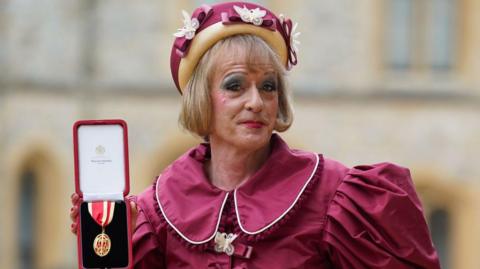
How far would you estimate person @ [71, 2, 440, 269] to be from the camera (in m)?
5.57

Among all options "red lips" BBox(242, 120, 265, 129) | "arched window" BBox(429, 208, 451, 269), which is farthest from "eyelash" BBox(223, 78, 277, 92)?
"arched window" BBox(429, 208, 451, 269)

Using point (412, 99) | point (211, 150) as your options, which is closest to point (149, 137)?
point (412, 99)

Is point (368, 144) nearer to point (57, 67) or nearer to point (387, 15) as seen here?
point (387, 15)

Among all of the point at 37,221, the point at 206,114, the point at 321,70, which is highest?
the point at 206,114

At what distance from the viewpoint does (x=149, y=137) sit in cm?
2336

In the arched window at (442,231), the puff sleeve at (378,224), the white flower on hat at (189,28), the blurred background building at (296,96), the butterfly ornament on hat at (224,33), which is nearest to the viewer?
the puff sleeve at (378,224)

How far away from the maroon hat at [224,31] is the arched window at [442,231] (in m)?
17.6

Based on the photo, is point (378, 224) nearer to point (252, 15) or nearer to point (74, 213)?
point (252, 15)

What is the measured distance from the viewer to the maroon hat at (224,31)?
5734 millimetres

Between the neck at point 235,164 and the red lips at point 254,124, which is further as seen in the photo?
the neck at point 235,164

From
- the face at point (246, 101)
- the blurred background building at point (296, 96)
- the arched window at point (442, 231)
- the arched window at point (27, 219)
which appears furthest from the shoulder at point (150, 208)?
the arched window at point (442, 231)

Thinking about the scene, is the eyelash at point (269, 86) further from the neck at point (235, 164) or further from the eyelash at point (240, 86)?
the neck at point (235, 164)

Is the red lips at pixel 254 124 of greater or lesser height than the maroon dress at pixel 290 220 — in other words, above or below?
above

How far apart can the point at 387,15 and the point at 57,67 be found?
Result: 3.89m
